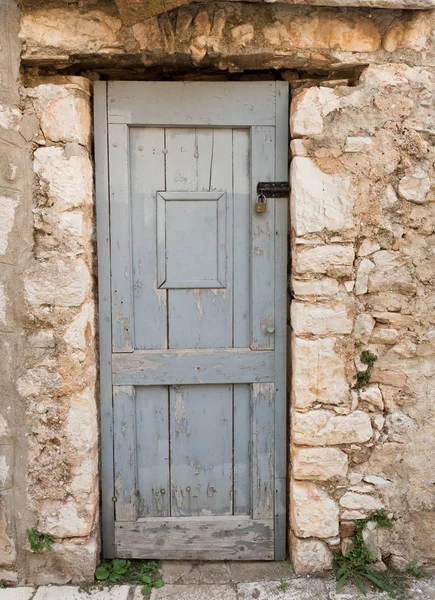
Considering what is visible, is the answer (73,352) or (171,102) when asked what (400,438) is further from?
(171,102)

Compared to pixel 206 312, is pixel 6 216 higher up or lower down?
higher up

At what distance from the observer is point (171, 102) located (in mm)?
2131

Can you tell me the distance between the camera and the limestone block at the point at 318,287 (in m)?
2.11

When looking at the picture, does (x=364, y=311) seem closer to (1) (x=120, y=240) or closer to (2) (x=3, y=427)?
(1) (x=120, y=240)

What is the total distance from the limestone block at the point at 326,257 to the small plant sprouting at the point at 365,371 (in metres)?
0.40

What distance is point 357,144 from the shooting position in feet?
6.75

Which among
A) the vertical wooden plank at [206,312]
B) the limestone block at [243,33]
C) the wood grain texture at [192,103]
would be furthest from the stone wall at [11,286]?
the limestone block at [243,33]

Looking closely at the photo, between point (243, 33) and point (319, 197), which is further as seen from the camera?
point (319, 197)

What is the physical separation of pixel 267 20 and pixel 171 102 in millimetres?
505

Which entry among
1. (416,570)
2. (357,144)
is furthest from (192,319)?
(416,570)

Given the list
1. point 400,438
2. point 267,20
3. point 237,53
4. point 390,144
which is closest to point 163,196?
point 237,53

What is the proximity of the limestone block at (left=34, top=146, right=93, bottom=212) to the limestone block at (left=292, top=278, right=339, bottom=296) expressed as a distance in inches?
39.2

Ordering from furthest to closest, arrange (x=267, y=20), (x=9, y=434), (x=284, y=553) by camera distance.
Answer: (x=284, y=553), (x=9, y=434), (x=267, y=20)

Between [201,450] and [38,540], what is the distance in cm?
79
